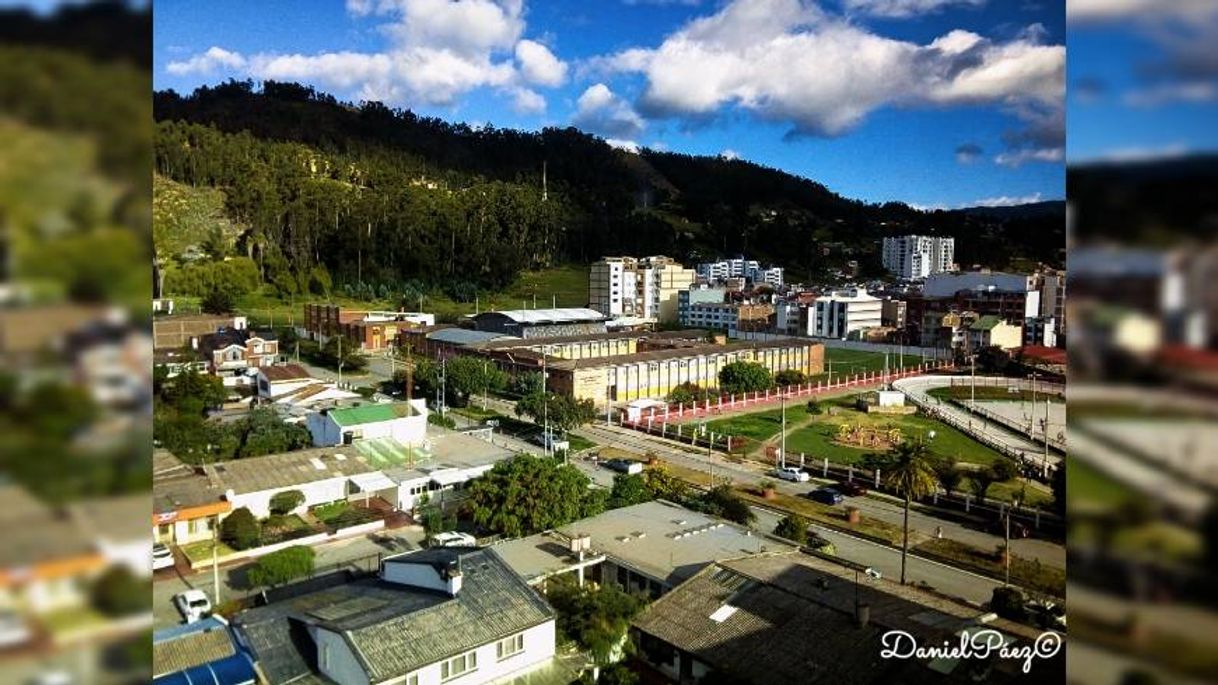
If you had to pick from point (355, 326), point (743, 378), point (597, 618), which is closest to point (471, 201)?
point (355, 326)

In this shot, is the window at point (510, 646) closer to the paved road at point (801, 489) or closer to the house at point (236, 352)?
the paved road at point (801, 489)

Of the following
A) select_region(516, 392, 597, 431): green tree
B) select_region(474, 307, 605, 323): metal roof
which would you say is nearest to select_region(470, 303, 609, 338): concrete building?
select_region(474, 307, 605, 323): metal roof

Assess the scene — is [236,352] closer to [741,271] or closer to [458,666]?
[458,666]

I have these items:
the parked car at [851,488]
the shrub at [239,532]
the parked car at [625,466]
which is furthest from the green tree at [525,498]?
the parked car at [851,488]

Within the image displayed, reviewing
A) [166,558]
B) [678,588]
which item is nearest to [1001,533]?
[678,588]

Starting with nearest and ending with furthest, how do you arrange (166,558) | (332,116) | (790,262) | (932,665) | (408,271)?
1. (932,665)
2. (166,558)
3. (408,271)
4. (790,262)
5. (332,116)

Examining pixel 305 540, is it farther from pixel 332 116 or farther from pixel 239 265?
pixel 332 116

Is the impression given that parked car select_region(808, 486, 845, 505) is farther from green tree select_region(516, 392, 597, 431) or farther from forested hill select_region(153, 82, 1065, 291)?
forested hill select_region(153, 82, 1065, 291)
